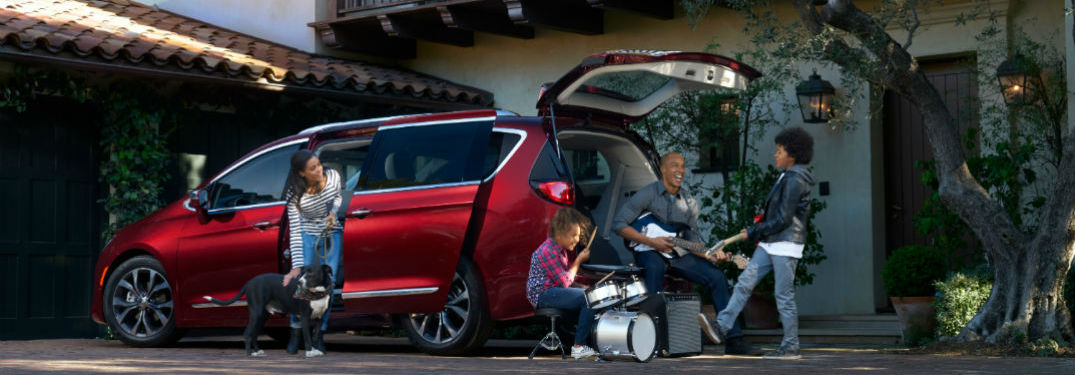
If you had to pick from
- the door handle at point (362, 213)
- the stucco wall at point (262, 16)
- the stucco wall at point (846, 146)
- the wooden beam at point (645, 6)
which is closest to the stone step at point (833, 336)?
the stucco wall at point (846, 146)

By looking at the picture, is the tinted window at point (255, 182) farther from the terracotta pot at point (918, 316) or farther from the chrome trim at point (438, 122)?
the terracotta pot at point (918, 316)

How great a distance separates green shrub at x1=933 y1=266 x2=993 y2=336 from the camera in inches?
392

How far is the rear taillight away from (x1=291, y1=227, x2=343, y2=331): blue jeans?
147 centimetres

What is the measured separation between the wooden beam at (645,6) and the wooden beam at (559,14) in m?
0.61

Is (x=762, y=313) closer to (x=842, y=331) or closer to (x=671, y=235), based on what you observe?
(x=842, y=331)

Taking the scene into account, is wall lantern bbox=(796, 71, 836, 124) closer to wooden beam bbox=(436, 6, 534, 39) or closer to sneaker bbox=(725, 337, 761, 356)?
wooden beam bbox=(436, 6, 534, 39)

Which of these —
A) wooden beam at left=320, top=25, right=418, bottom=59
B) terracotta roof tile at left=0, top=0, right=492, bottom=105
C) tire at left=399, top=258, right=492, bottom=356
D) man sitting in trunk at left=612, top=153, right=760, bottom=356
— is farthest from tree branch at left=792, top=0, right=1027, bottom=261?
wooden beam at left=320, top=25, right=418, bottom=59

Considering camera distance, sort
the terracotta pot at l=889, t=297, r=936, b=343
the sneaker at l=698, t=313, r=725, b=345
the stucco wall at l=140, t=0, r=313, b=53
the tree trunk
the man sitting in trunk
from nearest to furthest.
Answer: the sneaker at l=698, t=313, r=725, b=345, the man sitting in trunk, the tree trunk, the terracotta pot at l=889, t=297, r=936, b=343, the stucco wall at l=140, t=0, r=313, b=53

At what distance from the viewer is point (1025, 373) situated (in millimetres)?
7508

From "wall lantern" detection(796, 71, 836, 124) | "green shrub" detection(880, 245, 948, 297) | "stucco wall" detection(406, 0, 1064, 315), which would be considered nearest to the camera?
"green shrub" detection(880, 245, 948, 297)

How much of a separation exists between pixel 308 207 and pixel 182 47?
493 cm

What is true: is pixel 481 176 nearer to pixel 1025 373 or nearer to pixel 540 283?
pixel 540 283

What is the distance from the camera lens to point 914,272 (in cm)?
1076

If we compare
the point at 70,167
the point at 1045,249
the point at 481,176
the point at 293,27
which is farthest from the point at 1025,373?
the point at 293,27
